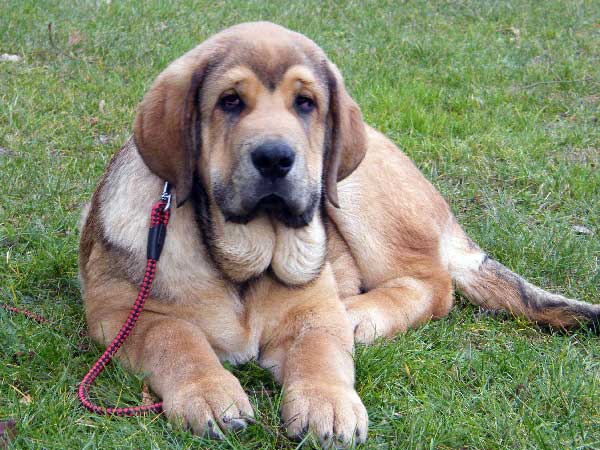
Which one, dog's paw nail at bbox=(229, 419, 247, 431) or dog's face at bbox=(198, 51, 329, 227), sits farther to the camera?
dog's face at bbox=(198, 51, 329, 227)

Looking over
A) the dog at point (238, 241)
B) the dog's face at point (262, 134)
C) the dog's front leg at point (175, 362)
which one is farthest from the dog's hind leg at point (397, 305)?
the dog's front leg at point (175, 362)

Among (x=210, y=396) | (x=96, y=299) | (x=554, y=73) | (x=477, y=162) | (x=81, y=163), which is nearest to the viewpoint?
(x=210, y=396)

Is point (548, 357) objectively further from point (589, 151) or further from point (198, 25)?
point (198, 25)

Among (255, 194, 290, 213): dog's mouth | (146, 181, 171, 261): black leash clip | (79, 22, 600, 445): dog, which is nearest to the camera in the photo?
(79, 22, 600, 445): dog

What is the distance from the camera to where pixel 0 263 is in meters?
4.38

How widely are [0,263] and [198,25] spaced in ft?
16.3

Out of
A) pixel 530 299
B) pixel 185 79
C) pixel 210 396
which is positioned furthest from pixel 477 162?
pixel 210 396

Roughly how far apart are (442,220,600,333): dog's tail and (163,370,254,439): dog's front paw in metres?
1.77

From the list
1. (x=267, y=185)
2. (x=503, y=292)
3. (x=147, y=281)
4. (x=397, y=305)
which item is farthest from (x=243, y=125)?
(x=503, y=292)

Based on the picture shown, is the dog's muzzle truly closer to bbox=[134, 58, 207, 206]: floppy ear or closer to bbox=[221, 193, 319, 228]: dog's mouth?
bbox=[221, 193, 319, 228]: dog's mouth

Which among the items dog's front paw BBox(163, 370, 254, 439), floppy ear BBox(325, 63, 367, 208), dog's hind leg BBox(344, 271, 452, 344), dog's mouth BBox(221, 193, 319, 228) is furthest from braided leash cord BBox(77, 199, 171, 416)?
Answer: dog's hind leg BBox(344, 271, 452, 344)

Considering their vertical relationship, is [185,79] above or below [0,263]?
above

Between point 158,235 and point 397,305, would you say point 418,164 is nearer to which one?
point 397,305

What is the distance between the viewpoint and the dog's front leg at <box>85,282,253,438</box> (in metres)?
2.88
